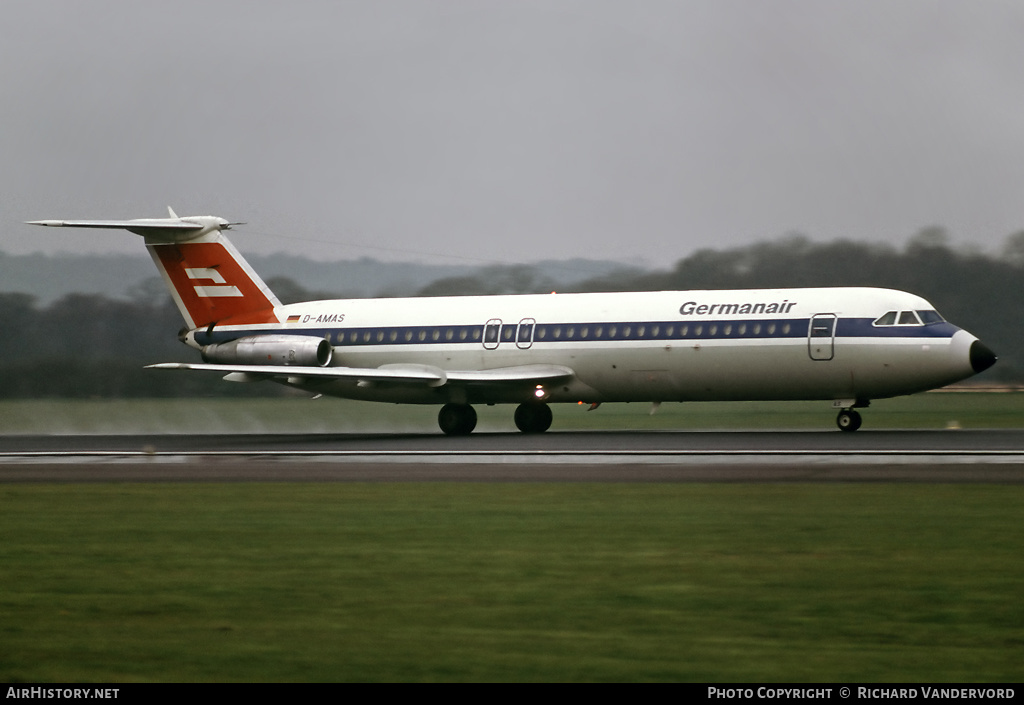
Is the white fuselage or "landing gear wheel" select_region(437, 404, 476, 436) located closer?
the white fuselage

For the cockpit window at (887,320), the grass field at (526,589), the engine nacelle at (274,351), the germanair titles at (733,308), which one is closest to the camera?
the grass field at (526,589)

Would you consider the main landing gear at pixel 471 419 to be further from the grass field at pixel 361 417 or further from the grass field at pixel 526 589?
the grass field at pixel 526 589

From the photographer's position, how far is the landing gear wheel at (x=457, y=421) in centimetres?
3362

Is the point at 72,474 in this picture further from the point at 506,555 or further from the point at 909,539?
the point at 909,539

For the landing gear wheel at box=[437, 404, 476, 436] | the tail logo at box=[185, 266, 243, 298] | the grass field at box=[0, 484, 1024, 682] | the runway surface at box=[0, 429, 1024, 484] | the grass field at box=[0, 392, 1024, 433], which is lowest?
the grass field at box=[0, 484, 1024, 682]

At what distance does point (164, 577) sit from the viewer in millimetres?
10773

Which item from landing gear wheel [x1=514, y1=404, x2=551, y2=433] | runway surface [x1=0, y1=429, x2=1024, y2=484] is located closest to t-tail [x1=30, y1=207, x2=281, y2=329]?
runway surface [x1=0, y1=429, x2=1024, y2=484]

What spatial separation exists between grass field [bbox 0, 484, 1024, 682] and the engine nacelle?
1854cm

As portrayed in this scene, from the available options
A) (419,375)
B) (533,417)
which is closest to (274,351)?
(419,375)

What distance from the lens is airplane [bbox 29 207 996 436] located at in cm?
2962

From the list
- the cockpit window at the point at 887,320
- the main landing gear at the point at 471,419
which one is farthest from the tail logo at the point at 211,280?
the cockpit window at the point at 887,320

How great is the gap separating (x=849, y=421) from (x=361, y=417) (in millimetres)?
16505

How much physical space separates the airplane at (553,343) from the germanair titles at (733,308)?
41 millimetres

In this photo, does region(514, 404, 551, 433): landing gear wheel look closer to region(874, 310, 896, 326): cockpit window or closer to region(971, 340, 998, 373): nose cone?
region(874, 310, 896, 326): cockpit window
